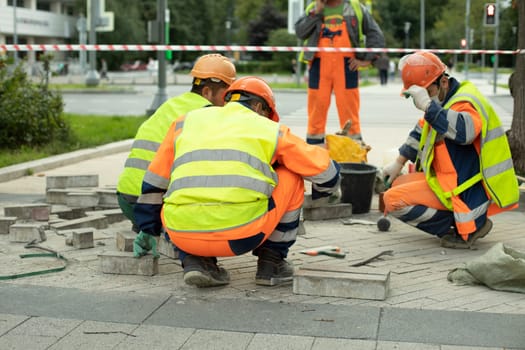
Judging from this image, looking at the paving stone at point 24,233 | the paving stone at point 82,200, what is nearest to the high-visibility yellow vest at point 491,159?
the paving stone at point 24,233

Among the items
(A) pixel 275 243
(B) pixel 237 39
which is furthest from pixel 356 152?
(B) pixel 237 39

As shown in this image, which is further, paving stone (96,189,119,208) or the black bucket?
paving stone (96,189,119,208)

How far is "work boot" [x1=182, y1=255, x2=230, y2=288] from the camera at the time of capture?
4918mm

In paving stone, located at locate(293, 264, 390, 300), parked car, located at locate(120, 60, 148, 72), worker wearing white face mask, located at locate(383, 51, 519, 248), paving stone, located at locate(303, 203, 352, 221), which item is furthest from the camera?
parked car, located at locate(120, 60, 148, 72)

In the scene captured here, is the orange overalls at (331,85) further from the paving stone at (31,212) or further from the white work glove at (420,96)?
the white work glove at (420,96)

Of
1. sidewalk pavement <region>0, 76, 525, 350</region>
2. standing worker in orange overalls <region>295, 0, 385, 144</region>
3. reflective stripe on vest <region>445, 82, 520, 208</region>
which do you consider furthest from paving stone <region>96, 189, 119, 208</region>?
reflective stripe on vest <region>445, 82, 520, 208</region>

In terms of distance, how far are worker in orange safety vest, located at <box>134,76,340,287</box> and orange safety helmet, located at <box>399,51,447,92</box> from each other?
1.31m

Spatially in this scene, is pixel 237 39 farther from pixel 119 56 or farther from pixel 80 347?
pixel 80 347

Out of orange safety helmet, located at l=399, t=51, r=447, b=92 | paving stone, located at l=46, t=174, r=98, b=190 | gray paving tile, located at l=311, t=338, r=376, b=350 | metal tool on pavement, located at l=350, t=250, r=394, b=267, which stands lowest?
gray paving tile, located at l=311, t=338, r=376, b=350

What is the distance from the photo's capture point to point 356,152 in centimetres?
830

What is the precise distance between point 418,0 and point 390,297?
89934mm

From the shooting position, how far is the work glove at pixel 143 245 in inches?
212

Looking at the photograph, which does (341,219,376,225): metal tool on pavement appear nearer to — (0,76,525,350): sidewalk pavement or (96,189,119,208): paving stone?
(0,76,525,350): sidewalk pavement

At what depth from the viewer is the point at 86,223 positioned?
268 inches
